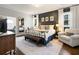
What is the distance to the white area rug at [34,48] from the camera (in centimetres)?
207

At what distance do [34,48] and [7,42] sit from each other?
669 millimetres

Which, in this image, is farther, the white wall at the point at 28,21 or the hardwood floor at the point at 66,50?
the white wall at the point at 28,21

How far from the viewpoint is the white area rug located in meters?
2.07

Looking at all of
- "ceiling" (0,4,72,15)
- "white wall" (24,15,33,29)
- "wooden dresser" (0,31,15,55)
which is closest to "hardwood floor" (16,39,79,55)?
"wooden dresser" (0,31,15,55)

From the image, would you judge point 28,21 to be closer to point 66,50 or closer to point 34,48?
point 34,48

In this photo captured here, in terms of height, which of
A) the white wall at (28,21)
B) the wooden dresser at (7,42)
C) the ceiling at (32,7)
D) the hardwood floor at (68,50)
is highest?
the ceiling at (32,7)

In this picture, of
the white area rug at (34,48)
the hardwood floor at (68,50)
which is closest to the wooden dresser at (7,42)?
the white area rug at (34,48)

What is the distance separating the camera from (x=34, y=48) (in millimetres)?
2127

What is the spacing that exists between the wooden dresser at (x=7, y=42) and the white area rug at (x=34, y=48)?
0.13 meters

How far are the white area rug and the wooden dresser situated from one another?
0.44 feet

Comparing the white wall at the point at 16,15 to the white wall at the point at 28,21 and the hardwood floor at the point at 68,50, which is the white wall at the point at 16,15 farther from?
the hardwood floor at the point at 68,50

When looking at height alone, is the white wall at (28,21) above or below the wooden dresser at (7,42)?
above

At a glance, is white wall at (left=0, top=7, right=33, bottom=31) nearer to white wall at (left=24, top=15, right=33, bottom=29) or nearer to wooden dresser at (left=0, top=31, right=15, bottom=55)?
white wall at (left=24, top=15, right=33, bottom=29)
